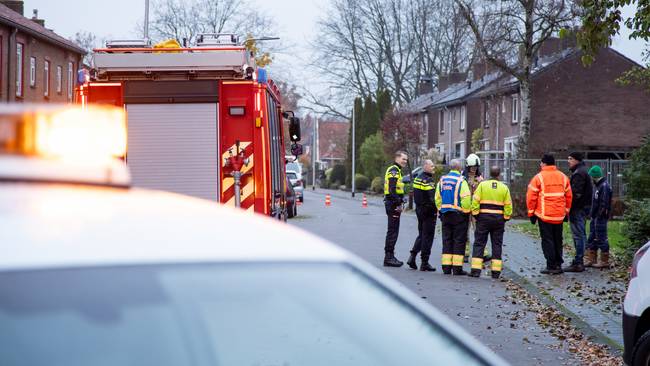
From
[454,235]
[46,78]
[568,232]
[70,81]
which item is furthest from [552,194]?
Result: [70,81]

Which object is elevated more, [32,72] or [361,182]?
[32,72]

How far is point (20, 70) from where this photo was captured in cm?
4297

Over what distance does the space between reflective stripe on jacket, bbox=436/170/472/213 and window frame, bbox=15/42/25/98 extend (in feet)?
101

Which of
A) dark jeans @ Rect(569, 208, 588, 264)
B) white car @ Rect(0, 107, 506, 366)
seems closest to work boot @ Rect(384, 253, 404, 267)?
dark jeans @ Rect(569, 208, 588, 264)

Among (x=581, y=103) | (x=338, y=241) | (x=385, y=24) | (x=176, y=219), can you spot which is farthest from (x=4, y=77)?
(x=176, y=219)

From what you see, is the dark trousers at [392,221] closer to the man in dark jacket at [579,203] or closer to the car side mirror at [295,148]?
the car side mirror at [295,148]

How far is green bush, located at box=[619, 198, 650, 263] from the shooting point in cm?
1470

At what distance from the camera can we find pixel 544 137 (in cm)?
5109

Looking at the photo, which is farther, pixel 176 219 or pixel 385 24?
pixel 385 24

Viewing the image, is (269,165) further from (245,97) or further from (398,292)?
(398,292)

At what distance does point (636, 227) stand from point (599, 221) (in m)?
1.43

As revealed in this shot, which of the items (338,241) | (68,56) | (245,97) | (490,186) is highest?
(68,56)

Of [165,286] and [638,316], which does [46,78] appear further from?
[165,286]

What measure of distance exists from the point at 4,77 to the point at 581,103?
27512 millimetres
